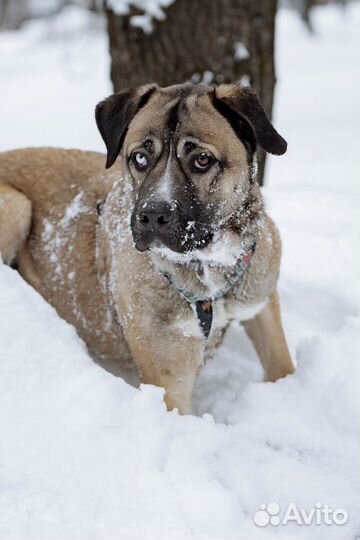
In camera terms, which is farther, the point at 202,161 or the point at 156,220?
the point at 202,161

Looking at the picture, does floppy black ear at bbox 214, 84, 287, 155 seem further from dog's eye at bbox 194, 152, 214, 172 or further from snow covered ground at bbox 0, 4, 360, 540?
snow covered ground at bbox 0, 4, 360, 540

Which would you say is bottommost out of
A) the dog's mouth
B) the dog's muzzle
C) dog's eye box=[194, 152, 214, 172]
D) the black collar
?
the black collar

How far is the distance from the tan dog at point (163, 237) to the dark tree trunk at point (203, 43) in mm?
1582

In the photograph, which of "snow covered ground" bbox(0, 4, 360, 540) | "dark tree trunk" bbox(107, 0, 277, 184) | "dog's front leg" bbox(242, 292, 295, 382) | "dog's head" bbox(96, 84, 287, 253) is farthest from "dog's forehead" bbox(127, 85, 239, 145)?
"dark tree trunk" bbox(107, 0, 277, 184)

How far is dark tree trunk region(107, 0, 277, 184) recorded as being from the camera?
5.80m

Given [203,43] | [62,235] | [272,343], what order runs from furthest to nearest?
[203,43] < [62,235] < [272,343]

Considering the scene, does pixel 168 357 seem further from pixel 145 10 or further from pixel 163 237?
pixel 145 10

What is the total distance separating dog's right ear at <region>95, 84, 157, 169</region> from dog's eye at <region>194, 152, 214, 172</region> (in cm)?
58

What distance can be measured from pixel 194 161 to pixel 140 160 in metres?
0.35

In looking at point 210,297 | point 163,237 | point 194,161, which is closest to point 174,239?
point 163,237

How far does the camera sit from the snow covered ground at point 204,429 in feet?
9.10

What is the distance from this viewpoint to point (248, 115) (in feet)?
11.8

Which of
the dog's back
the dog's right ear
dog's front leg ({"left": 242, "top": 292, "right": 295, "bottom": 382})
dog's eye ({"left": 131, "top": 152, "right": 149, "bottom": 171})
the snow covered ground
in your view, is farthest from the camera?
the dog's back

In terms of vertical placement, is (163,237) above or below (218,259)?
above
